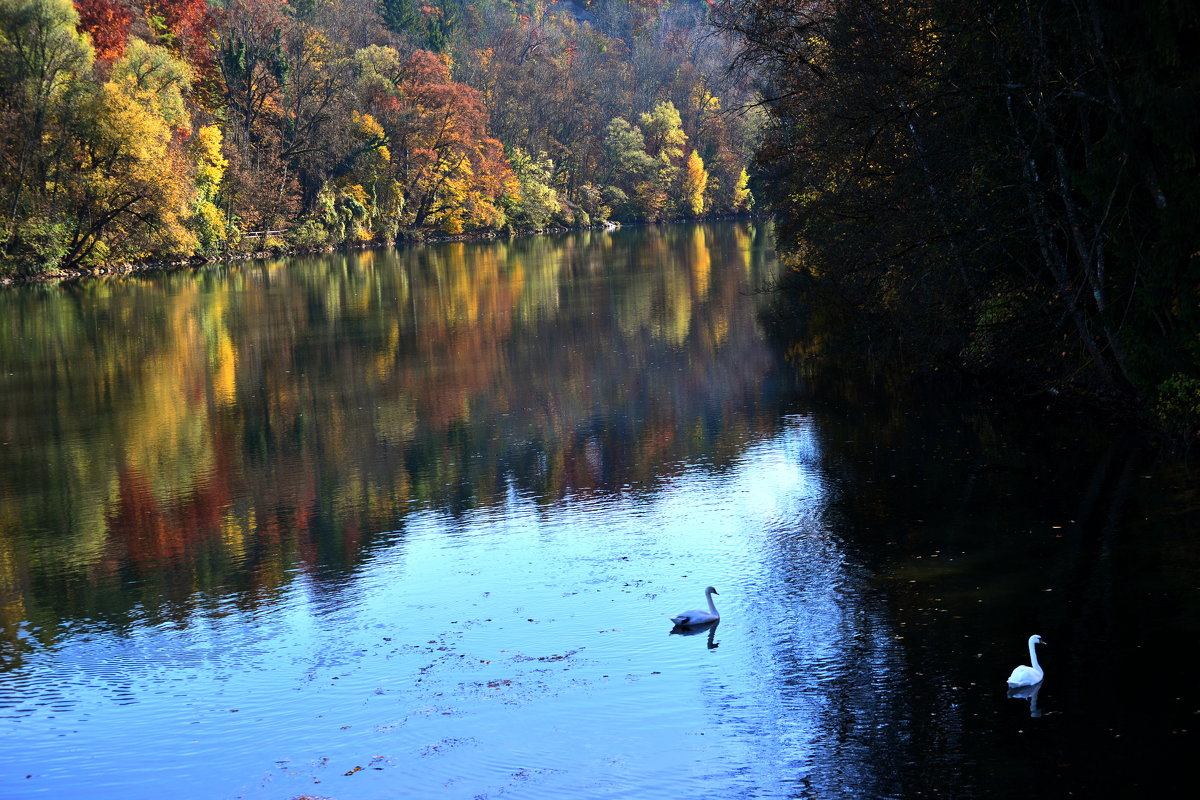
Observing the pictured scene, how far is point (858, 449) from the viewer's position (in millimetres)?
20047

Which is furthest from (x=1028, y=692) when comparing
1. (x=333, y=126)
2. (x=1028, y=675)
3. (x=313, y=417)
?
(x=333, y=126)

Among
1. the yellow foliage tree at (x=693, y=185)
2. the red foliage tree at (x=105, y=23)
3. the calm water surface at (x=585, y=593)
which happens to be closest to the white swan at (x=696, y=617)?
the calm water surface at (x=585, y=593)

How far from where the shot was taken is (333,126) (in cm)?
8525

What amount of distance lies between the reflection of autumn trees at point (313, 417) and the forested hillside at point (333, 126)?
36.1 ft

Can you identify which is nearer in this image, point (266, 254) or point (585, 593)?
point (585, 593)

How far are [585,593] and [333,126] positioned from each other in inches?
3032

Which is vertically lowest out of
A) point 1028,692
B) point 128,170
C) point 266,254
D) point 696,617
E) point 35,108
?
point 1028,692

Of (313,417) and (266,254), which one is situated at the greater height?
(266,254)

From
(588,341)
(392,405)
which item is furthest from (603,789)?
(588,341)

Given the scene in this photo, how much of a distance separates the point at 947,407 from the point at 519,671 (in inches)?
524

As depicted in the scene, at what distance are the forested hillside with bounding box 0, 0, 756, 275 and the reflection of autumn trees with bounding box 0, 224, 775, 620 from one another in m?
11.0

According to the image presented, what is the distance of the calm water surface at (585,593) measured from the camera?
32.1 feet

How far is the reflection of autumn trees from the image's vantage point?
16.9 m

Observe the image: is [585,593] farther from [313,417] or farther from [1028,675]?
[313,417]
